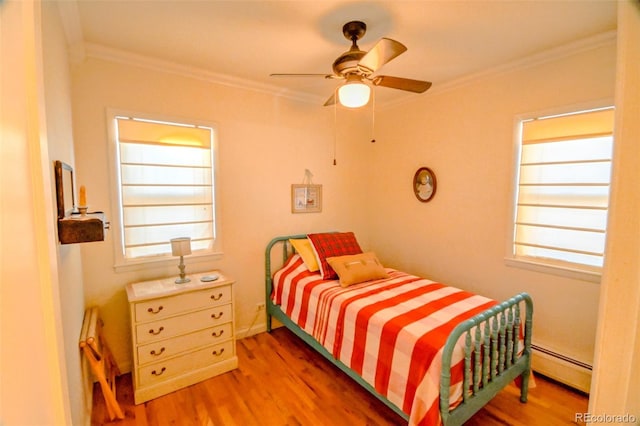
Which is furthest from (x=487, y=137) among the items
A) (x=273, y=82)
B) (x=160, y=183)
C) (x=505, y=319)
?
(x=160, y=183)

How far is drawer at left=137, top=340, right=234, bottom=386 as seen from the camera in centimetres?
211

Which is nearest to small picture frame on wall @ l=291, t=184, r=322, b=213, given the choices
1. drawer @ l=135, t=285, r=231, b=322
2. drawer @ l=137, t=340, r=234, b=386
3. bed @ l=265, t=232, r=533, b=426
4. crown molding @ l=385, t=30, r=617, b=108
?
bed @ l=265, t=232, r=533, b=426

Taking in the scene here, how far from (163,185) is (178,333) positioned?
125 centimetres

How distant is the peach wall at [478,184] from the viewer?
2184 millimetres

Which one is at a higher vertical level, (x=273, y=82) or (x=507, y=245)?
(x=273, y=82)

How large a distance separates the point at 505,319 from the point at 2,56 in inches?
94.7

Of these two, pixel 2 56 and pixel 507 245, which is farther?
pixel 507 245

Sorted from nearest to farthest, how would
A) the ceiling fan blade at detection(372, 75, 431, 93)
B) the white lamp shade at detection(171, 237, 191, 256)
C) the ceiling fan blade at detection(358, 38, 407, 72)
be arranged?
the ceiling fan blade at detection(358, 38, 407, 72), the ceiling fan blade at detection(372, 75, 431, 93), the white lamp shade at detection(171, 237, 191, 256)

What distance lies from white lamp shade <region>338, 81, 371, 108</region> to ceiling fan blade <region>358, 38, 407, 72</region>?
0.11m

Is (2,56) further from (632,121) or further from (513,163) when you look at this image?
(513,163)

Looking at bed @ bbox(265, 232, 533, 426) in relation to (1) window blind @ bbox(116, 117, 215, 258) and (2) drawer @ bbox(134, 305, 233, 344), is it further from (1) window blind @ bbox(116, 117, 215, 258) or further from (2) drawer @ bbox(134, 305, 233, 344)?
(1) window blind @ bbox(116, 117, 215, 258)

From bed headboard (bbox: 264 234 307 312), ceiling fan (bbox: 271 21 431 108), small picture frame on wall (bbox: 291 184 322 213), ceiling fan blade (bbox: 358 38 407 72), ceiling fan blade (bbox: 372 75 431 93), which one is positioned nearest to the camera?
ceiling fan blade (bbox: 358 38 407 72)

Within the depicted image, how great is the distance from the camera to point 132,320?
2.04 metres

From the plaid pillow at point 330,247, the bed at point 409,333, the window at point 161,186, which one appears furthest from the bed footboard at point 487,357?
the window at point 161,186
